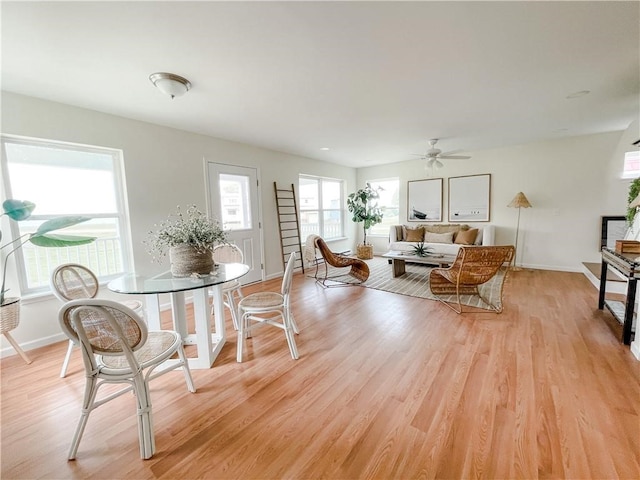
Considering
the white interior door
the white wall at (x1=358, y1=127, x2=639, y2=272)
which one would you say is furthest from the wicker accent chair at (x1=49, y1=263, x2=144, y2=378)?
the white wall at (x1=358, y1=127, x2=639, y2=272)

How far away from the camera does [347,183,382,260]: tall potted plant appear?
6591 millimetres

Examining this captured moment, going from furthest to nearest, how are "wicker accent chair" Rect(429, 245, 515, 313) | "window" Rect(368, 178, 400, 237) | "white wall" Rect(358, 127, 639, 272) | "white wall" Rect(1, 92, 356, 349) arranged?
"window" Rect(368, 178, 400, 237)
"white wall" Rect(358, 127, 639, 272)
"wicker accent chair" Rect(429, 245, 515, 313)
"white wall" Rect(1, 92, 356, 349)

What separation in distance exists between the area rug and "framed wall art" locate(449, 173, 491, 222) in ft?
4.32

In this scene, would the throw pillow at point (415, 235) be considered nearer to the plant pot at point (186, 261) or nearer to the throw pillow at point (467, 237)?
the throw pillow at point (467, 237)

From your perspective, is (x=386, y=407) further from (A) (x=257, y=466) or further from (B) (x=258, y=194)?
(B) (x=258, y=194)

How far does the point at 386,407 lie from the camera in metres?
1.69

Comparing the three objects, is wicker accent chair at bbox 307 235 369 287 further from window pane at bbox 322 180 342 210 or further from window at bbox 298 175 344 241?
window pane at bbox 322 180 342 210

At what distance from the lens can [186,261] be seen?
2172mm

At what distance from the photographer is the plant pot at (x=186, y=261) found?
216cm

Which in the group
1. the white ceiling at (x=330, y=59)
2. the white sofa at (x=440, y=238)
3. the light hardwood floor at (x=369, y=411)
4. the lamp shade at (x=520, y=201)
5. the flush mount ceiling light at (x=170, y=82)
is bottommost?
the light hardwood floor at (x=369, y=411)

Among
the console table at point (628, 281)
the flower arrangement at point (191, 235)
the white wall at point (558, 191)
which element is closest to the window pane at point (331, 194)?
the white wall at point (558, 191)

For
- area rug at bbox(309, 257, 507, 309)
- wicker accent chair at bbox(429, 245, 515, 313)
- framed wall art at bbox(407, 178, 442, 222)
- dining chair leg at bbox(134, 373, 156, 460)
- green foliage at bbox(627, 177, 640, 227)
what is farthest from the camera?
framed wall art at bbox(407, 178, 442, 222)

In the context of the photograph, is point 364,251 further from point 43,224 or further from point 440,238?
point 43,224

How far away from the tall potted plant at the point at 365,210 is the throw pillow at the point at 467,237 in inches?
77.0
